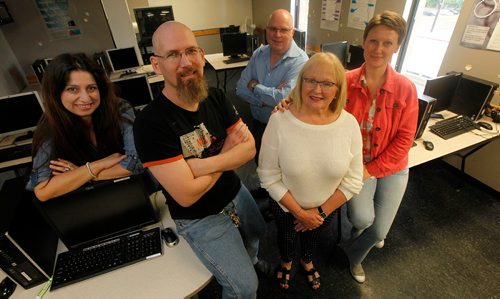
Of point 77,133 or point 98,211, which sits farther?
point 77,133

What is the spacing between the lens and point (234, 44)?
4832 mm

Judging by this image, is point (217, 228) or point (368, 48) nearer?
point (217, 228)

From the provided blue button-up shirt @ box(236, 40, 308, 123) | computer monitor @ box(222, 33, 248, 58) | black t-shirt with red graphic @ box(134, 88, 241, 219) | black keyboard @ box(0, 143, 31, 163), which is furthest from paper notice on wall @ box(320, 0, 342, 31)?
black keyboard @ box(0, 143, 31, 163)

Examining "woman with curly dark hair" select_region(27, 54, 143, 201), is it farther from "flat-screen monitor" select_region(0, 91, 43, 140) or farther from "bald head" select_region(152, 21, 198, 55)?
"flat-screen monitor" select_region(0, 91, 43, 140)

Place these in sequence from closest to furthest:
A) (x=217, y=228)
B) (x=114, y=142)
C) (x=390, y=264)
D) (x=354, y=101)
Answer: (x=217, y=228) → (x=114, y=142) → (x=354, y=101) → (x=390, y=264)

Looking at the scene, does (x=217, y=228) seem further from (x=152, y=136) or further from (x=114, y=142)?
(x=114, y=142)

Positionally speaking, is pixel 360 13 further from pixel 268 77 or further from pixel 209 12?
pixel 209 12

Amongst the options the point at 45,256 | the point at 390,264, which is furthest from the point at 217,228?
the point at 390,264

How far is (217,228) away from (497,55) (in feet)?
9.41

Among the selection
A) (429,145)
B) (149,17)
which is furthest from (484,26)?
(149,17)

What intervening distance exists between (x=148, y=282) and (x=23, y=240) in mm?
515

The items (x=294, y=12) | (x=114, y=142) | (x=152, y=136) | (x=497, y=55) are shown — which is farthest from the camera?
(x=294, y=12)

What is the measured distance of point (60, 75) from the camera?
4.41 feet

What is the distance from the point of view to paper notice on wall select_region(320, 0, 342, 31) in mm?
4168
